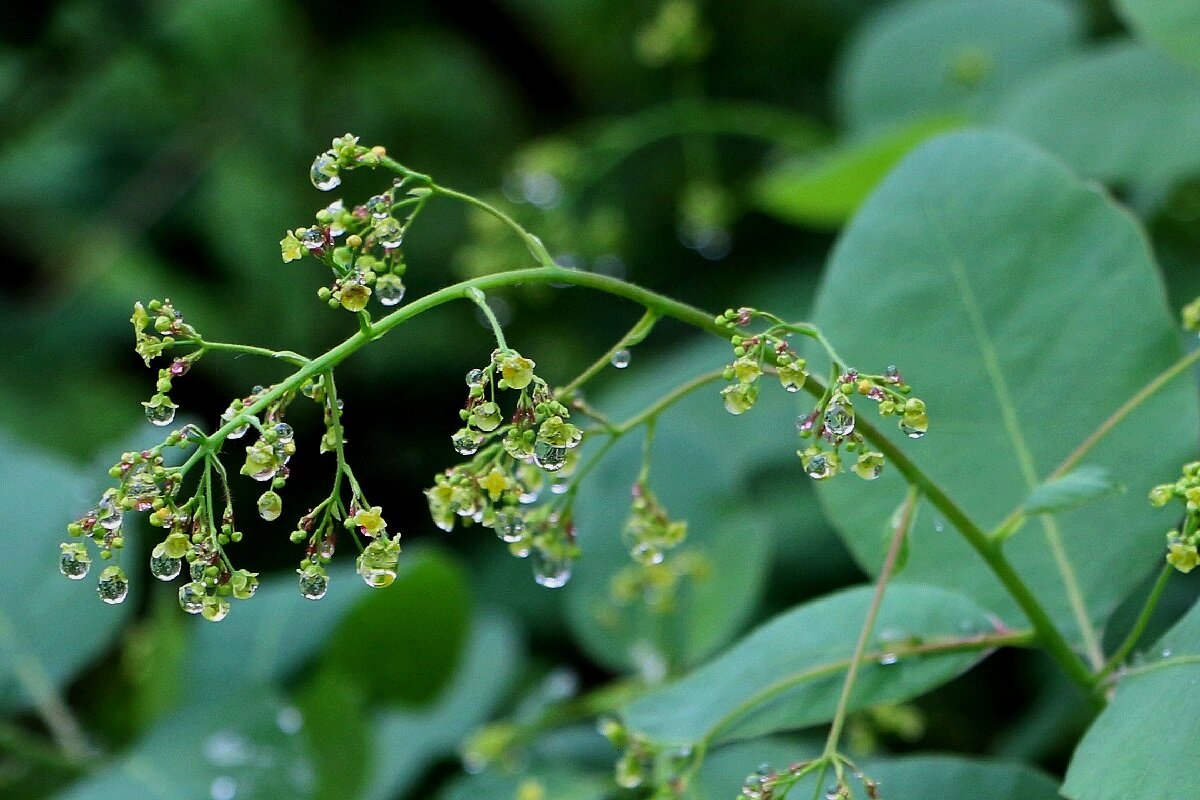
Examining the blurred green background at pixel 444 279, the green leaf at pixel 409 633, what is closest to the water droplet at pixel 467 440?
the blurred green background at pixel 444 279

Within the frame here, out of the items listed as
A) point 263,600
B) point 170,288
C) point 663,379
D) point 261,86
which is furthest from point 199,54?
point 263,600

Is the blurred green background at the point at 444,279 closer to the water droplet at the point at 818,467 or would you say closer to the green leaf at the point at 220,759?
the green leaf at the point at 220,759

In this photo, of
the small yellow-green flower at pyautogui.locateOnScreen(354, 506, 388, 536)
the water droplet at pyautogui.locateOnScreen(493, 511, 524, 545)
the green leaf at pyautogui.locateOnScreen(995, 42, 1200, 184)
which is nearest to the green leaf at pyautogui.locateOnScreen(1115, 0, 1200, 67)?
the green leaf at pyautogui.locateOnScreen(995, 42, 1200, 184)

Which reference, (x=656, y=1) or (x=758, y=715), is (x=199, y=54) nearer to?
(x=656, y=1)

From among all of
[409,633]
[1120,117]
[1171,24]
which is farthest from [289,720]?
[1120,117]

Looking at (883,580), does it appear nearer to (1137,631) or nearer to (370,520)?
(1137,631)

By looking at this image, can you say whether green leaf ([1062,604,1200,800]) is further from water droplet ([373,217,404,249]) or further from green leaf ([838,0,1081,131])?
green leaf ([838,0,1081,131])
